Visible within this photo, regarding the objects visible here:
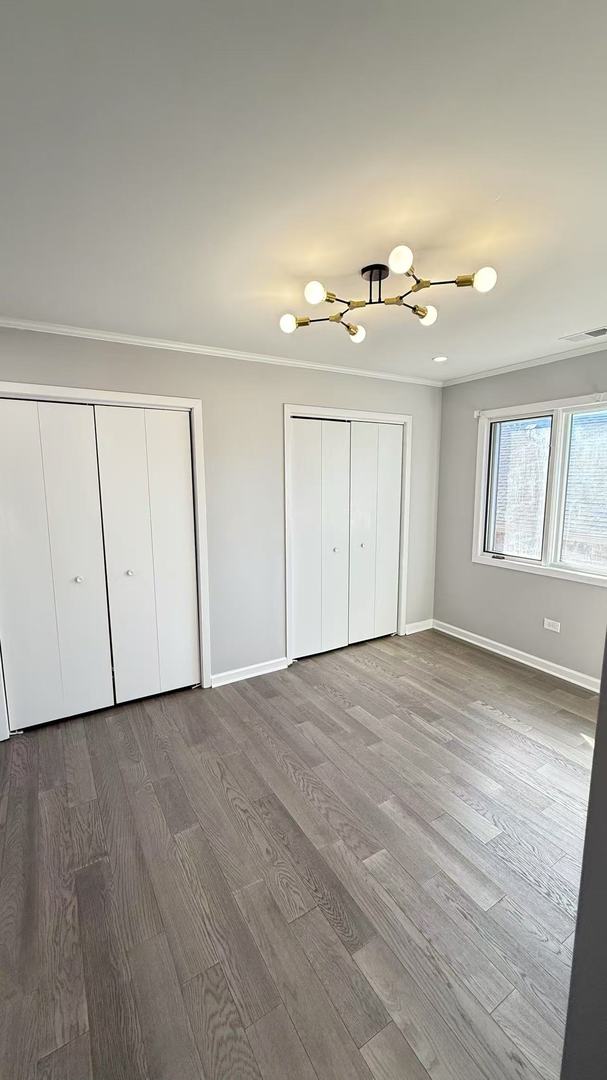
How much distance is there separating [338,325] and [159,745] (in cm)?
273

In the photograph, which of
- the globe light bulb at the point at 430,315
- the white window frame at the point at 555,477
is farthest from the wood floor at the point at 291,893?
the globe light bulb at the point at 430,315

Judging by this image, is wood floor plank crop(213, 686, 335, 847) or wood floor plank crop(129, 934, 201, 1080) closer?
wood floor plank crop(129, 934, 201, 1080)

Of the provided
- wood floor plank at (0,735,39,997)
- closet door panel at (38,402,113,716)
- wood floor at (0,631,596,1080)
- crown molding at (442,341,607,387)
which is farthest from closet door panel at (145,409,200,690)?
crown molding at (442,341,607,387)

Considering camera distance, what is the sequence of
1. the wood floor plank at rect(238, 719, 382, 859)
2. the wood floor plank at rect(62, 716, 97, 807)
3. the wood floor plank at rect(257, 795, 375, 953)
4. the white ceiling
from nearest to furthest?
1. the white ceiling
2. the wood floor plank at rect(257, 795, 375, 953)
3. the wood floor plank at rect(238, 719, 382, 859)
4. the wood floor plank at rect(62, 716, 97, 807)

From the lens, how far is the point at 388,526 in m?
4.07

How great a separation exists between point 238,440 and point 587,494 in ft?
8.74

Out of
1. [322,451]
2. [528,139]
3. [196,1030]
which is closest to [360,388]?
[322,451]

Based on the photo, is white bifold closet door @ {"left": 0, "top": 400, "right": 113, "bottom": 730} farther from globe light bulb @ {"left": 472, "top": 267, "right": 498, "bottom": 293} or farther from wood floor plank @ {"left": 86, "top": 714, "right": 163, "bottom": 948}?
globe light bulb @ {"left": 472, "top": 267, "right": 498, "bottom": 293}

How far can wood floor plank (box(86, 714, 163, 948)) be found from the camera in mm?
1515

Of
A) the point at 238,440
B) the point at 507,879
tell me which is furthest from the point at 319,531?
the point at 507,879

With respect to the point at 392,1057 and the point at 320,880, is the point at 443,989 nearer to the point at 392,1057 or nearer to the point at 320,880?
the point at 392,1057

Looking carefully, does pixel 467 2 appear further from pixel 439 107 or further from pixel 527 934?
pixel 527 934

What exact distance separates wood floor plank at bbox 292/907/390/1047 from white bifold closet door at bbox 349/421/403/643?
2.59 metres

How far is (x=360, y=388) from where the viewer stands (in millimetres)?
3682
